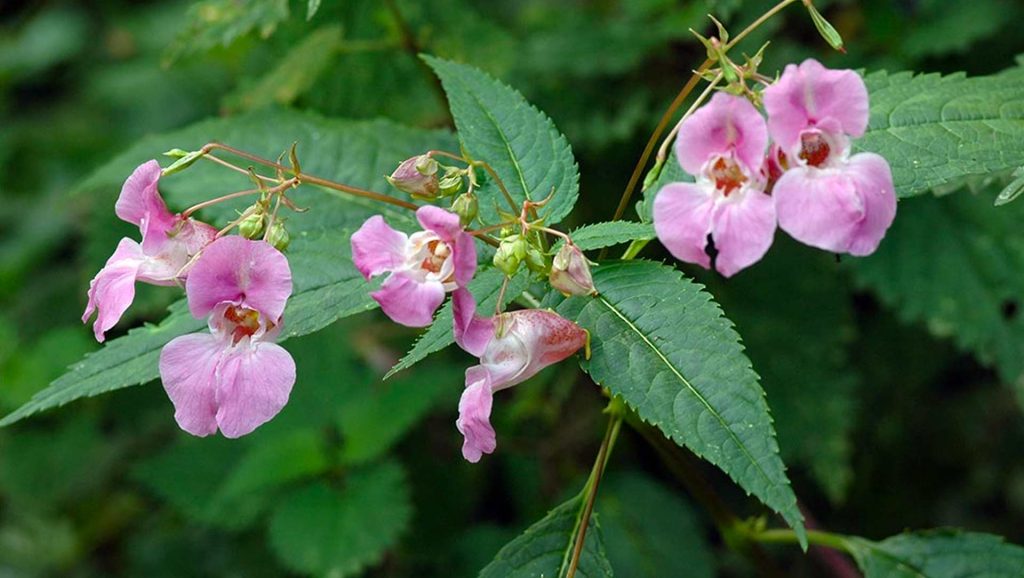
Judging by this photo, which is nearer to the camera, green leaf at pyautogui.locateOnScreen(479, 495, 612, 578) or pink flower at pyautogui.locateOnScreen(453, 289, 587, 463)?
pink flower at pyautogui.locateOnScreen(453, 289, 587, 463)

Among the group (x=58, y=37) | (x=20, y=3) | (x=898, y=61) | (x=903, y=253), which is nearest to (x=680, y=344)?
(x=903, y=253)

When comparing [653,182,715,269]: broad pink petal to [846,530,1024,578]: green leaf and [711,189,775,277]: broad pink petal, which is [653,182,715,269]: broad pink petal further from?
[846,530,1024,578]: green leaf

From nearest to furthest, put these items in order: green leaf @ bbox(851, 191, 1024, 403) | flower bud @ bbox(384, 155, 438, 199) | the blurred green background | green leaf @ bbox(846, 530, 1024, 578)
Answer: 1. flower bud @ bbox(384, 155, 438, 199)
2. green leaf @ bbox(846, 530, 1024, 578)
3. green leaf @ bbox(851, 191, 1024, 403)
4. the blurred green background

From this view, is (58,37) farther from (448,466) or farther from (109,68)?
(448,466)

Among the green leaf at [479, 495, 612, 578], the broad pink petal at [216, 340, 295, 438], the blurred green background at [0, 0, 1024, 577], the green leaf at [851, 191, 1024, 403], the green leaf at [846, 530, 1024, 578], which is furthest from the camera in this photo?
the blurred green background at [0, 0, 1024, 577]

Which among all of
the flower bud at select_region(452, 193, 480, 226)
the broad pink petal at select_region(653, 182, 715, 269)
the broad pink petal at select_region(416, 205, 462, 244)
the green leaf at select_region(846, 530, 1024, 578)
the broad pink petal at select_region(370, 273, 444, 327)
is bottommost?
the green leaf at select_region(846, 530, 1024, 578)

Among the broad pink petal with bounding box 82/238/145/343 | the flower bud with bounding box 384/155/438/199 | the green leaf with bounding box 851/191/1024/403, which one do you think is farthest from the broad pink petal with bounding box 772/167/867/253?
the green leaf with bounding box 851/191/1024/403

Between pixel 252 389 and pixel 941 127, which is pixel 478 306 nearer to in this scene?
pixel 252 389
